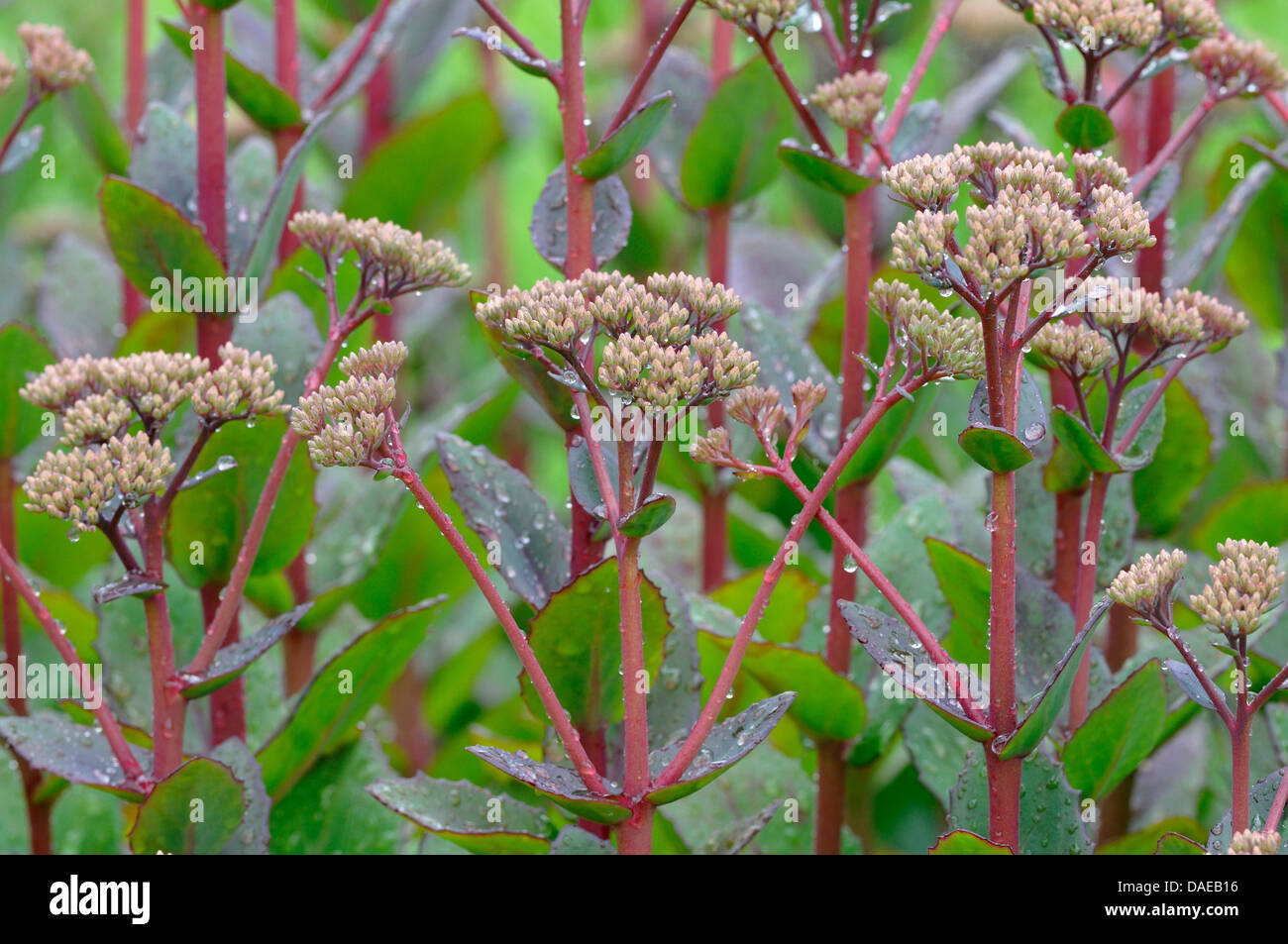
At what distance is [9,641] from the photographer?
0.99 metres

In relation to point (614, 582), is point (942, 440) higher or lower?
higher

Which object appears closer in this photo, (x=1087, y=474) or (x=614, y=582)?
(x=614, y=582)

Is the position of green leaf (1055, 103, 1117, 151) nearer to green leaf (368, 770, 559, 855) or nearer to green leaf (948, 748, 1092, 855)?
green leaf (948, 748, 1092, 855)

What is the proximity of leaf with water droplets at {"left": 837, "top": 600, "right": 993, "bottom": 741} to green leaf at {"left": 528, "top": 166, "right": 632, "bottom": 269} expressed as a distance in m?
0.29

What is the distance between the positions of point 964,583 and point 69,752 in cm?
57

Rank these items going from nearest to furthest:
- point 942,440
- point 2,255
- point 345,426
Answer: point 345,426 → point 2,255 → point 942,440

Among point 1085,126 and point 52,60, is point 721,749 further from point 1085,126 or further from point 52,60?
point 52,60

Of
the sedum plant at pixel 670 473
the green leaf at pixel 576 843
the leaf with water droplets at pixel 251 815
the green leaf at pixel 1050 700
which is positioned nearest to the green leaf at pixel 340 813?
the sedum plant at pixel 670 473

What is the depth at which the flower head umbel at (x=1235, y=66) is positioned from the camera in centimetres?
85

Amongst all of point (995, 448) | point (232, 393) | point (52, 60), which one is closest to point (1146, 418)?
point (995, 448)

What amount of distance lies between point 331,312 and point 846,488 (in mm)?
400

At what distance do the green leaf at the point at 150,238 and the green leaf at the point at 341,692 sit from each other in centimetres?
29
